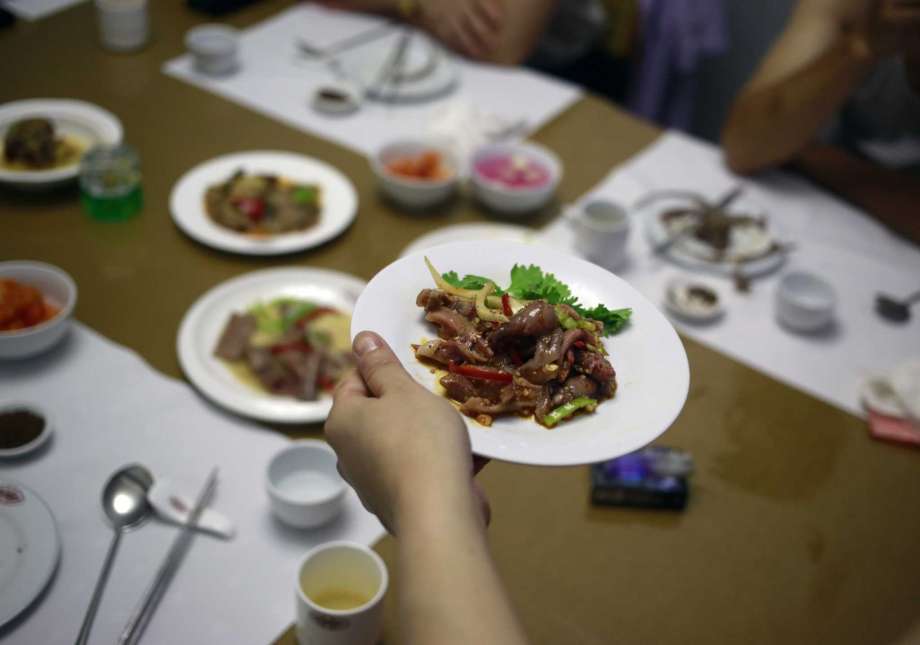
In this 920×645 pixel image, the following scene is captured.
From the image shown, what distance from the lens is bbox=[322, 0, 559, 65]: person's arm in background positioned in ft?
10.4

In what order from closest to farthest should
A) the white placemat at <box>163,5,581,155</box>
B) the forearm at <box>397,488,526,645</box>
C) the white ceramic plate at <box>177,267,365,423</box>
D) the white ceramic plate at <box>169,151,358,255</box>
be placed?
1. the forearm at <box>397,488,526,645</box>
2. the white ceramic plate at <box>177,267,365,423</box>
3. the white ceramic plate at <box>169,151,358,255</box>
4. the white placemat at <box>163,5,581,155</box>

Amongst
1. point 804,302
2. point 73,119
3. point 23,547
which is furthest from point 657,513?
point 73,119

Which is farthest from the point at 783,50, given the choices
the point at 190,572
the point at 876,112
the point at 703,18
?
the point at 190,572

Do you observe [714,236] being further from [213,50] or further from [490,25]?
[213,50]

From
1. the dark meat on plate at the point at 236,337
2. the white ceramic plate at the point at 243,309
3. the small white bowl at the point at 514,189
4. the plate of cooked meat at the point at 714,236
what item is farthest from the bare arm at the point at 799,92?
the dark meat on plate at the point at 236,337

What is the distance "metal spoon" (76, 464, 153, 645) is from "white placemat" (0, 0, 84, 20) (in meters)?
2.30

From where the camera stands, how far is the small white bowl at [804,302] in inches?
85.8

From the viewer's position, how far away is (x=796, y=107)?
272 centimetres

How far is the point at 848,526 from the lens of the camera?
68.9 inches

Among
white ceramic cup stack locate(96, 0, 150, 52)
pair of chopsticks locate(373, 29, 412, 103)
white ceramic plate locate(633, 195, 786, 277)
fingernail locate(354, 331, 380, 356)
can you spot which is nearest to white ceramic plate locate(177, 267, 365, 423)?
fingernail locate(354, 331, 380, 356)

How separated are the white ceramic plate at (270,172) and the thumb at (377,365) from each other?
1173 millimetres

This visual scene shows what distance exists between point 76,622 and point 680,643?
3.39 ft

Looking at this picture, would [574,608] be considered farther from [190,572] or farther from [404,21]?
→ [404,21]

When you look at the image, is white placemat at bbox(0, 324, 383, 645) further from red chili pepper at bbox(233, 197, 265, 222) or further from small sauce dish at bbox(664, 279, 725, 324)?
small sauce dish at bbox(664, 279, 725, 324)
